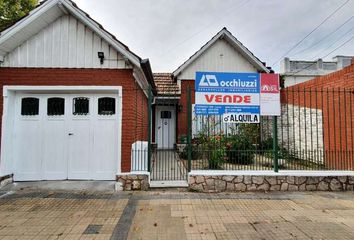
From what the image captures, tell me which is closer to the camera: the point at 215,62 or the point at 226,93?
the point at 226,93

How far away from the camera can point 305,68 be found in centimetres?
2556

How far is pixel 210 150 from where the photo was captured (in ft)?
24.4

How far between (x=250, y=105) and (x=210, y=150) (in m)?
1.83

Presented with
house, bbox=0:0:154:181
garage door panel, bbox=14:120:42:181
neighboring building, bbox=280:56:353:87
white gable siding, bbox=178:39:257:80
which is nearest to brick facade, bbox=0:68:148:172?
house, bbox=0:0:154:181

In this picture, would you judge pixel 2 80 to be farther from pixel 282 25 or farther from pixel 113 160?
pixel 282 25

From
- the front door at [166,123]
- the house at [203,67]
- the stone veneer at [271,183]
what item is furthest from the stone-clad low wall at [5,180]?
the front door at [166,123]

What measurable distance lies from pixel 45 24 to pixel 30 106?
2.45 metres

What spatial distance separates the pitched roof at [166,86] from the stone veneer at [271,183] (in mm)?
7774

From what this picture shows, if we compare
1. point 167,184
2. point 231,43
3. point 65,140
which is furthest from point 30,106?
point 231,43

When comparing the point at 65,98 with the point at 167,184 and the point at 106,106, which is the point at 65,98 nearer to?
the point at 106,106

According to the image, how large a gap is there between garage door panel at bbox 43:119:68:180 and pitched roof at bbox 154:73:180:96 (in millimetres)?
7216

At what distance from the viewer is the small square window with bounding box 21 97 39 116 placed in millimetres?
7195

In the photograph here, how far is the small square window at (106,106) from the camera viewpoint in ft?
23.6

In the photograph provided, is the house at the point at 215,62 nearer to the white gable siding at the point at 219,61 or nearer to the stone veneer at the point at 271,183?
the white gable siding at the point at 219,61
